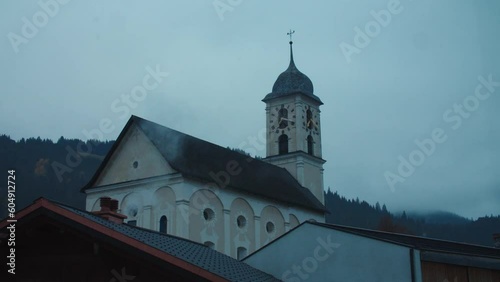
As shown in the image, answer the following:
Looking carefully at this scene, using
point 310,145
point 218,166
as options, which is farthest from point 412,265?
point 310,145

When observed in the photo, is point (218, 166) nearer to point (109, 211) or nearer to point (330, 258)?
point (330, 258)

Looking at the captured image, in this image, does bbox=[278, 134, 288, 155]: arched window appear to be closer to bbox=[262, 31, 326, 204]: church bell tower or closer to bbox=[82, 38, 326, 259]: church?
bbox=[262, 31, 326, 204]: church bell tower

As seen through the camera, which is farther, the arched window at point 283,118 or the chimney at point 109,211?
the arched window at point 283,118

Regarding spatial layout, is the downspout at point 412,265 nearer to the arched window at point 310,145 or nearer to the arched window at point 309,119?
the arched window at point 310,145

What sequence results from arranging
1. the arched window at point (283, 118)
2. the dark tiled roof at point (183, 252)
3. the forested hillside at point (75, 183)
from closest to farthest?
the dark tiled roof at point (183, 252) → the arched window at point (283, 118) → the forested hillside at point (75, 183)

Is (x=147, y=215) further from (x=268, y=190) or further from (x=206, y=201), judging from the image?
(x=268, y=190)

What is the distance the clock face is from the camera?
170 ft

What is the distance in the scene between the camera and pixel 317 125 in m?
53.8

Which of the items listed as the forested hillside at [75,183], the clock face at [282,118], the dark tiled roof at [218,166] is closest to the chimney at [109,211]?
the dark tiled roof at [218,166]

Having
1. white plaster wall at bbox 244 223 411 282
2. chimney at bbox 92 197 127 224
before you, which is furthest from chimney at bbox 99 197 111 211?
white plaster wall at bbox 244 223 411 282

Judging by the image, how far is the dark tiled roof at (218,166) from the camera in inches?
1423

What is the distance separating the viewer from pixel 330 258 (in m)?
17.3

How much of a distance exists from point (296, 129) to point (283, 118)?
Result: 199 cm

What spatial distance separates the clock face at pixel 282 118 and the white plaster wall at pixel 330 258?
3339 cm
